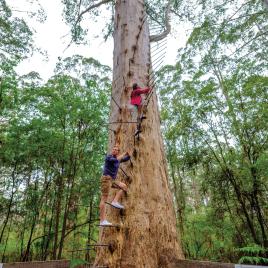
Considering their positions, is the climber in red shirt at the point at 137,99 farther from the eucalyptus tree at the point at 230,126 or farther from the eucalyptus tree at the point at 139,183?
the eucalyptus tree at the point at 230,126

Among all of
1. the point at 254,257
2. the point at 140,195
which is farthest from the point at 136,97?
the point at 254,257

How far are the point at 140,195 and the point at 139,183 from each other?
13 cm

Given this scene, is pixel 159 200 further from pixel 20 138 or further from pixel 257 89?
pixel 20 138

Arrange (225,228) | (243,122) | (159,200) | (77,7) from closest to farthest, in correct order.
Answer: (159,200)
(243,122)
(225,228)
(77,7)

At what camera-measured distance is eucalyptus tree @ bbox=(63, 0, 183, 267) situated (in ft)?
7.54

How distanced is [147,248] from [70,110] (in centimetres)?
555


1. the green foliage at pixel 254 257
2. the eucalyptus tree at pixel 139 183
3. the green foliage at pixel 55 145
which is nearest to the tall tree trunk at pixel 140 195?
the eucalyptus tree at pixel 139 183

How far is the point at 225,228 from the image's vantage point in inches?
298

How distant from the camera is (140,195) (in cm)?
258

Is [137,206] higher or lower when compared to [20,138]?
lower

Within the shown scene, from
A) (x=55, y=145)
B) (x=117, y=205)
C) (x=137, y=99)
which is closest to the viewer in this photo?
(x=117, y=205)

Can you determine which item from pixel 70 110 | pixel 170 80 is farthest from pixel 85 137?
pixel 170 80

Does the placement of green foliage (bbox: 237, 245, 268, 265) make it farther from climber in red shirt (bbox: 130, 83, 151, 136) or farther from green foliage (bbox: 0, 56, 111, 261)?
green foliage (bbox: 0, 56, 111, 261)

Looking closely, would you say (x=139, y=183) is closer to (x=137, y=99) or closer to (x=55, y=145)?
(x=137, y=99)
